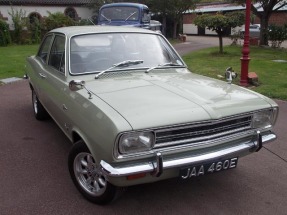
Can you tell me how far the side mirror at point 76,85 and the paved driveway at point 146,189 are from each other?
3.48 ft

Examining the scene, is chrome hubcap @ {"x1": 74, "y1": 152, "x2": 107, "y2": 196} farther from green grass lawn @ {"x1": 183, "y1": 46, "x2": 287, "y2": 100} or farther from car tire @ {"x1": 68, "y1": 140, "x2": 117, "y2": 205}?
green grass lawn @ {"x1": 183, "y1": 46, "x2": 287, "y2": 100}

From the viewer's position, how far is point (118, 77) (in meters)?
4.00

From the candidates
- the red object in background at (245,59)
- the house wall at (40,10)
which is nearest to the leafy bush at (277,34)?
the red object in background at (245,59)

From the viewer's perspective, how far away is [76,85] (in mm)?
3504

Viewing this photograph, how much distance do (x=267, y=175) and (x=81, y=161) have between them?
219 cm

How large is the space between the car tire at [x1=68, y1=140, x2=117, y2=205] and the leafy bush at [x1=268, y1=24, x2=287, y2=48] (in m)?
18.5

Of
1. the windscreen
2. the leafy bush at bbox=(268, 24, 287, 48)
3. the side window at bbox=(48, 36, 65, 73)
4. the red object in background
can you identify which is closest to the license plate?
the windscreen

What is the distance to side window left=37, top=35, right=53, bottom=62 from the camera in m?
5.24

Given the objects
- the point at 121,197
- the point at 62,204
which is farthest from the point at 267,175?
the point at 62,204

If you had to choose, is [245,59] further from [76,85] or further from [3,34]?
[3,34]

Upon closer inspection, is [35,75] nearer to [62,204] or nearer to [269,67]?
[62,204]

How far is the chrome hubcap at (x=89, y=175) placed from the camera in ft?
10.9

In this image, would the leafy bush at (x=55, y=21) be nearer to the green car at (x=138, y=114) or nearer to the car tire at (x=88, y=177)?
the green car at (x=138, y=114)

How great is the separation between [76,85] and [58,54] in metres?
1.21
